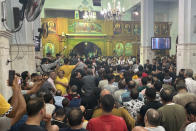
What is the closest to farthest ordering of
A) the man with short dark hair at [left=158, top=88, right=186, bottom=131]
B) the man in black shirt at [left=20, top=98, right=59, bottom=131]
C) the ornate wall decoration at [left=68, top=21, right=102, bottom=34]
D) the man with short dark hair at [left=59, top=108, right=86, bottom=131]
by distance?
the man in black shirt at [left=20, top=98, right=59, bottom=131], the man with short dark hair at [left=59, top=108, right=86, bottom=131], the man with short dark hair at [left=158, top=88, right=186, bottom=131], the ornate wall decoration at [left=68, top=21, right=102, bottom=34]

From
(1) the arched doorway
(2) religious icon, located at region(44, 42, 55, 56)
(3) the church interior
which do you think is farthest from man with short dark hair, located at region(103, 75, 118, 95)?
(1) the arched doorway

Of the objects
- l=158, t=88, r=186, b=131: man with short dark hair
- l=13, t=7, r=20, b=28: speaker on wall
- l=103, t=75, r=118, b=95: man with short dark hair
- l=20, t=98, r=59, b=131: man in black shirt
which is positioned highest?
l=13, t=7, r=20, b=28: speaker on wall

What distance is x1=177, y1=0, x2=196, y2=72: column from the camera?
8.73 m

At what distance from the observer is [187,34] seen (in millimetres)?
8867

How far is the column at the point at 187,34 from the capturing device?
8734mm

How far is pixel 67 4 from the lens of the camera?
24.3 m

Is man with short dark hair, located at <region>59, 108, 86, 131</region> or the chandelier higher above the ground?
the chandelier

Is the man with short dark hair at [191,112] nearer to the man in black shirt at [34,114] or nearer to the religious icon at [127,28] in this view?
the man in black shirt at [34,114]

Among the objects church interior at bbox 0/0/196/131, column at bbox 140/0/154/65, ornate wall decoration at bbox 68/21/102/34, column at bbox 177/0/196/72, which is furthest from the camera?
ornate wall decoration at bbox 68/21/102/34

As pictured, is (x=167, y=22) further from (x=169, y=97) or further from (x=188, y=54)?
(x=169, y=97)

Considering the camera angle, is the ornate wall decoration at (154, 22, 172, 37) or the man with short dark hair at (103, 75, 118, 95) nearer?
the man with short dark hair at (103, 75, 118, 95)

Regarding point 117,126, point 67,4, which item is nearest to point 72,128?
point 117,126

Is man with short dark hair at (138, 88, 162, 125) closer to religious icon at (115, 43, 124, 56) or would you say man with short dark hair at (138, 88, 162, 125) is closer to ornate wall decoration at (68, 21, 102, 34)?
ornate wall decoration at (68, 21, 102, 34)

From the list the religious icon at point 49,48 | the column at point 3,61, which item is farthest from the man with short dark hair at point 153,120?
the religious icon at point 49,48
